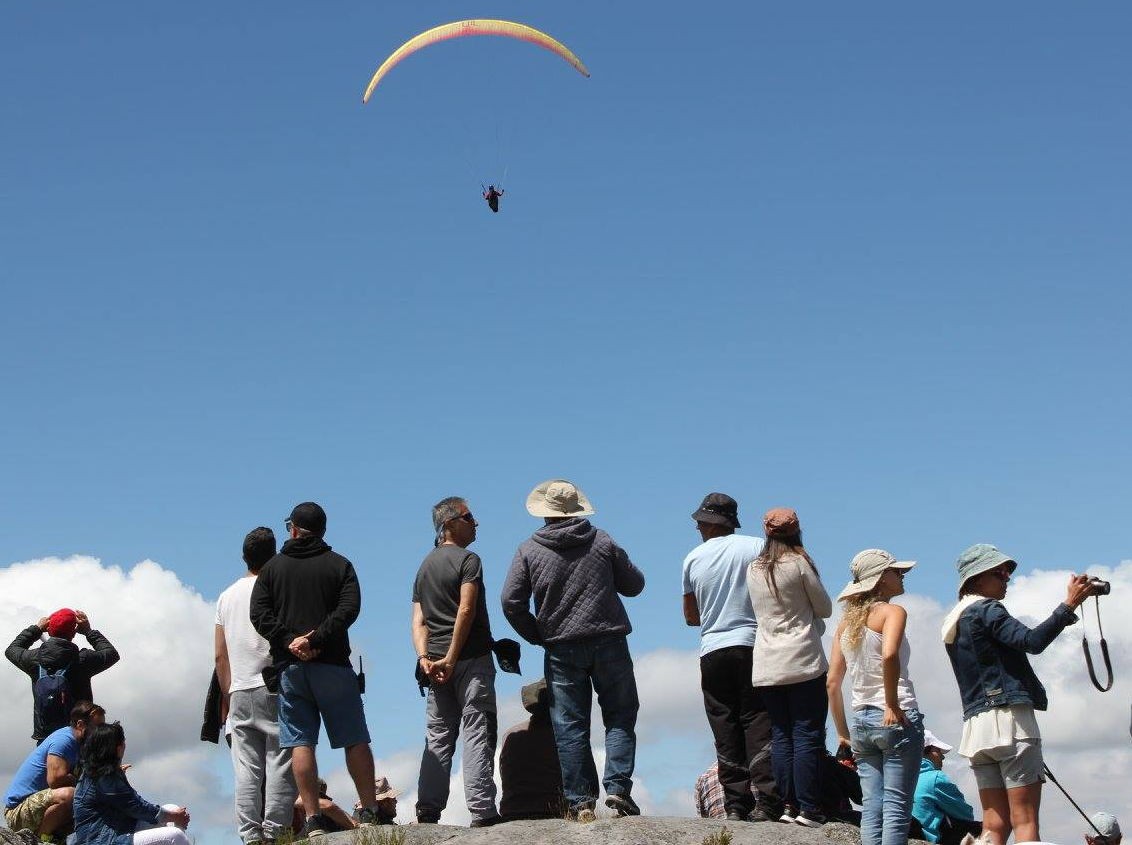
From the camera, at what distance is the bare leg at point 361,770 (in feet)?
35.3

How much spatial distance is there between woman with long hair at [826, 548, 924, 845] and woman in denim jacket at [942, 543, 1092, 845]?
0.38 metres

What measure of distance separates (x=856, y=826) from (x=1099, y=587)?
Answer: 291 cm

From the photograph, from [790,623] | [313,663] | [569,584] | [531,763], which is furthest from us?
[531,763]

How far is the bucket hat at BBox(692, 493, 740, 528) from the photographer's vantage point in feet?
37.0

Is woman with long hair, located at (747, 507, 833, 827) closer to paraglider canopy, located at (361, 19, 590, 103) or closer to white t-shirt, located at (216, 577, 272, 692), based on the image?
white t-shirt, located at (216, 577, 272, 692)

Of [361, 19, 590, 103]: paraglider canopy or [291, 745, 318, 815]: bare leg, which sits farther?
[361, 19, 590, 103]: paraglider canopy

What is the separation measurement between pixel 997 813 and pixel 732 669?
97.2 inches

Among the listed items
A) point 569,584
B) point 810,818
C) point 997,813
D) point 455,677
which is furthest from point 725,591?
point 997,813

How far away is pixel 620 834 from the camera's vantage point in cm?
987

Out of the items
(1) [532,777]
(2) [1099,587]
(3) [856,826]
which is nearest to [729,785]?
(3) [856,826]

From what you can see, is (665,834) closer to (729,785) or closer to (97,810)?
(729,785)

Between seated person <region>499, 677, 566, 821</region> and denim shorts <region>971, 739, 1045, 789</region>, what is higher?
seated person <region>499, 677, 566, 821</region>

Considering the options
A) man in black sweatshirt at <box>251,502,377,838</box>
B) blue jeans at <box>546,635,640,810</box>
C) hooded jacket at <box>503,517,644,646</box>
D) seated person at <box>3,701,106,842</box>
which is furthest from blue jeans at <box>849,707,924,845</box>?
seated person at <box>3,701,106,842</box>

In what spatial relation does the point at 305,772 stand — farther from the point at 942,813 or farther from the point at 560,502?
the point at 942,813
